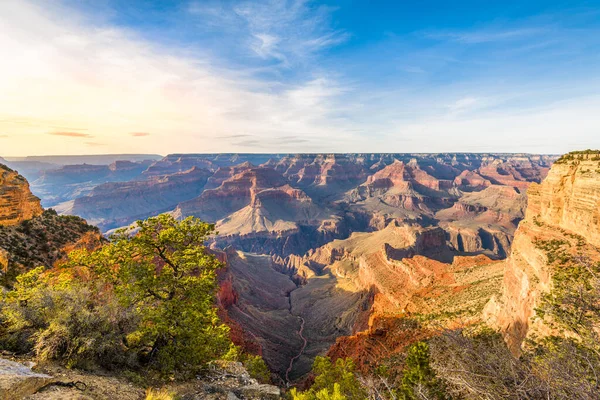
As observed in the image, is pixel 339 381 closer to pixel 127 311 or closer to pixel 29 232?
pixel 127 311

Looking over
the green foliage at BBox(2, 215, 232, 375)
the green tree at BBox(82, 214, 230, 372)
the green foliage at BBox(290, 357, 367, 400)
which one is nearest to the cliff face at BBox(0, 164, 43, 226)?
the green foliage at BBox(2, 215, 232, 375)

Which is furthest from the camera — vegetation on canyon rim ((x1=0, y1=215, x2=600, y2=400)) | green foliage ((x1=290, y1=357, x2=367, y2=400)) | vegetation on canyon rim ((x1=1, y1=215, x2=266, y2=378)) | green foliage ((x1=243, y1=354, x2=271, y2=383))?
green foliage ((x1=243, y1=354, x2=271, y2=383))

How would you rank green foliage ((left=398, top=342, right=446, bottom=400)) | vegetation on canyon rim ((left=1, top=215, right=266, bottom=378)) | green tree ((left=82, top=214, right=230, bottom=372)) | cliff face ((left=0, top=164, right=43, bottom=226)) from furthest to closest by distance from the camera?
cliff face ((left=0, top=164, right=43, bottom=226)) < green foliage ((left=398, top=342, right=446, bottom=400)) < green tree ((left=82, top=214, right=230, bottom=372)) < vegetation on canyon rim ((left=1, top=215, right=266, bottom=378))

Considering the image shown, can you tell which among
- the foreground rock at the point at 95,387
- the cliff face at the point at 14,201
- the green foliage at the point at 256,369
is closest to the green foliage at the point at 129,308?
the foreground rock at the point at 95,387

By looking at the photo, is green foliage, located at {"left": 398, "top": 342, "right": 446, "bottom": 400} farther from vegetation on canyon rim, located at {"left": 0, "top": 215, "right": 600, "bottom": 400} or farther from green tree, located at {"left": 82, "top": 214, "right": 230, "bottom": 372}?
green tree, located at {"left": 82, "top": 214, "right": 230, "bottom": 372}

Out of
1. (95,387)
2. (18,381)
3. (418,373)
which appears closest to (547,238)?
(418,373)

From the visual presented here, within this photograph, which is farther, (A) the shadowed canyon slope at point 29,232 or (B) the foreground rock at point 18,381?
(A) the shadowed canyon slope at point 29,232

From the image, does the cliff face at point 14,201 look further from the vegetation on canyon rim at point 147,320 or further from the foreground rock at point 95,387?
the foreground rock at point 95,387

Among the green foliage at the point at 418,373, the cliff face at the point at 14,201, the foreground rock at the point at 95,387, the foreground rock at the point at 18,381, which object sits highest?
the cliff face at the point at 14,201

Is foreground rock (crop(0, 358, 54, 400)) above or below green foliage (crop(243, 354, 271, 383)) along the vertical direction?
above
